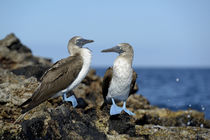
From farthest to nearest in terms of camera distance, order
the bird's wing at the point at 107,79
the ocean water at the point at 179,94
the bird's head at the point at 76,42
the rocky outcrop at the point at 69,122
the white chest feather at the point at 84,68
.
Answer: the ocean water at the point at 179,94 < the bird's wing at the point at 107,79 < the bird's head at the point at 76,42 < the white chest feather at the point at 84,68 < the rocky outcrop at the point at 69,122

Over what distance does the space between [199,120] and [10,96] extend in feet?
19.0

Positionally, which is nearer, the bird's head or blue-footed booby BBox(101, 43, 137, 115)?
blue-footed booby BBox(101, 43, 137, 115)

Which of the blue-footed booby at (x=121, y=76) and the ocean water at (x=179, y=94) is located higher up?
the blue-footed booby at (x=121, y=76)

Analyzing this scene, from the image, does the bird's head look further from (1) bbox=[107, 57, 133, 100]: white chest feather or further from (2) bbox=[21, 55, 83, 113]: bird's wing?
(1) bbox=[107, 57, 133, 100]: white chest feather

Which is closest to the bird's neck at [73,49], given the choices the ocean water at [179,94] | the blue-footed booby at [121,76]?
Result: the blue-footed booby at [121,76]

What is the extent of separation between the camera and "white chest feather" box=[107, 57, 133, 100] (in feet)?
22.6

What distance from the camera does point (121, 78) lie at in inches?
271

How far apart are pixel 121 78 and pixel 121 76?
0.05m

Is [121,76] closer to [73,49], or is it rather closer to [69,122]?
[73,49]

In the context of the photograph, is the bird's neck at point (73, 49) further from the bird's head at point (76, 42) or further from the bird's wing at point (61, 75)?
the bird's wing at point (61, 75)

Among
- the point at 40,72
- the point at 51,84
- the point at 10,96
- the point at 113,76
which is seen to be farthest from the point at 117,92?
the point at 40,72

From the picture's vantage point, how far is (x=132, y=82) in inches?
287

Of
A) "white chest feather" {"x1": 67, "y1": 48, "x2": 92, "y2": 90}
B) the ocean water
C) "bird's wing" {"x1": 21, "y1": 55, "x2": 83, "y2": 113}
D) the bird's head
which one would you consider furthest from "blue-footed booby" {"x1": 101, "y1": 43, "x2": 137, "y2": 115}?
the ocean water

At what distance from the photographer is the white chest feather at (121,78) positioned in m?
6.88
